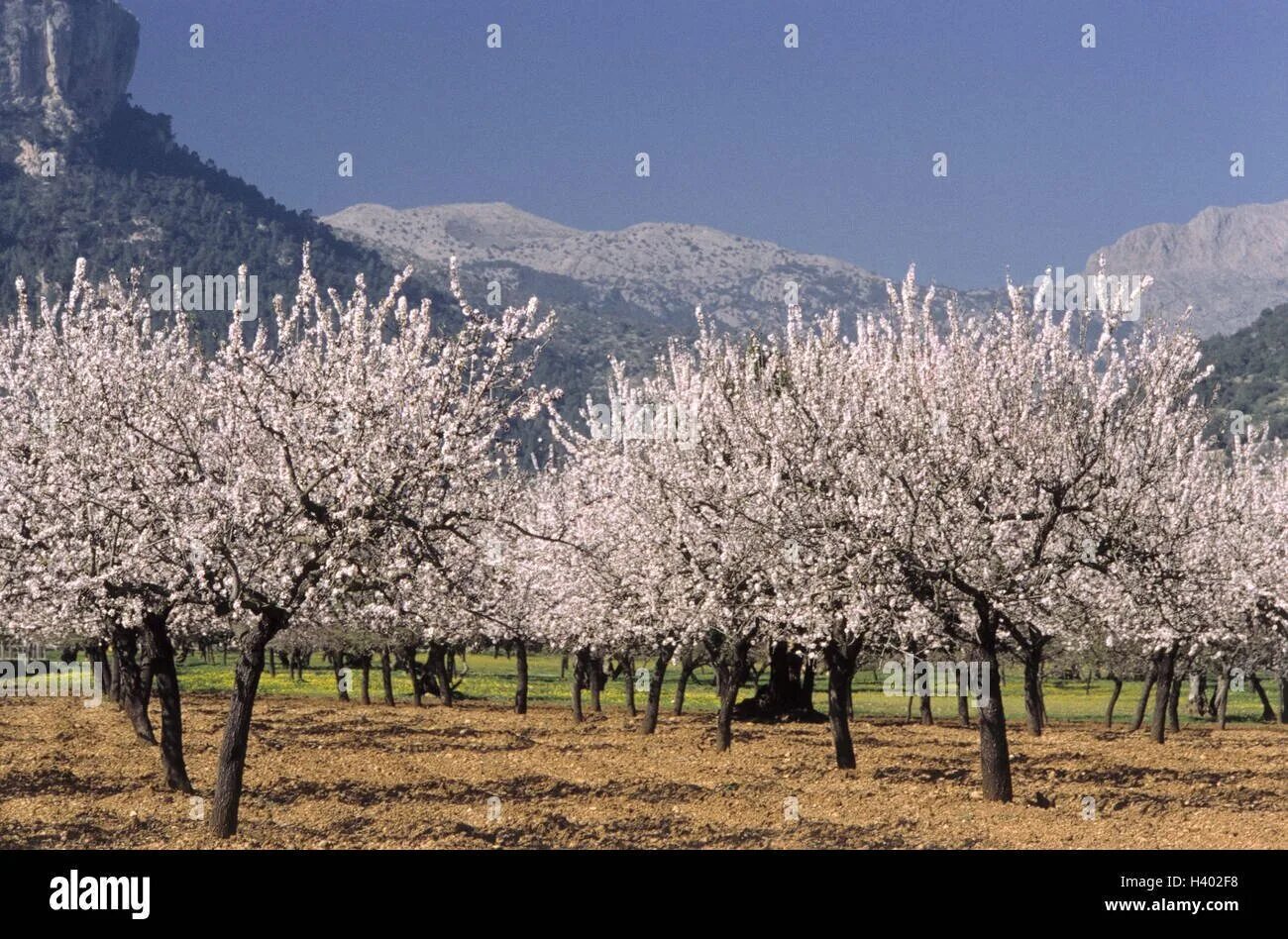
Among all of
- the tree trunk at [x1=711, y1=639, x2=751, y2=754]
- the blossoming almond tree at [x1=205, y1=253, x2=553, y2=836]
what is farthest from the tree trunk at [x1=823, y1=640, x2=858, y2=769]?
the blossoming almond tree at [x1=205, y1=253, x2=553, y2=836]

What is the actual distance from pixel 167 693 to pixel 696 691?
204ft

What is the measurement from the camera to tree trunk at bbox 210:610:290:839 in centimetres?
1811

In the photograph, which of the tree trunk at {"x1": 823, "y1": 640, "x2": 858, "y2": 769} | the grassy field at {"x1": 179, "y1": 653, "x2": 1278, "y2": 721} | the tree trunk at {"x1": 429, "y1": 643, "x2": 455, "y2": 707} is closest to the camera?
the tree trunk at {"x1": 823, "y1": 640, "x2": 858, "y2": 769}

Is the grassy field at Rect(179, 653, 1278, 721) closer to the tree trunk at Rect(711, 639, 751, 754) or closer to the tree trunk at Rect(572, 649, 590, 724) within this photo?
the tree trunk at Rect(572, 649, 590, 724)

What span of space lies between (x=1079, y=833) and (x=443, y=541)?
10676mm

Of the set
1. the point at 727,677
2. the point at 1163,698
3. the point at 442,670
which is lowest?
the point at 1163,698

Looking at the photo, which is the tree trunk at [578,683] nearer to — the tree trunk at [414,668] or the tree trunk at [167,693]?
the tree trunk at [414,668]

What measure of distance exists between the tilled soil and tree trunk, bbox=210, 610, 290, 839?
330mm

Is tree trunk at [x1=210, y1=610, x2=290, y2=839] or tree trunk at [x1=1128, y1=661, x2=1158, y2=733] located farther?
tree trunk at [x1=1128, y1=661, x2=1158, y2=733]

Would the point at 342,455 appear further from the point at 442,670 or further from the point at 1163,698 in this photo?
the point at 442,670

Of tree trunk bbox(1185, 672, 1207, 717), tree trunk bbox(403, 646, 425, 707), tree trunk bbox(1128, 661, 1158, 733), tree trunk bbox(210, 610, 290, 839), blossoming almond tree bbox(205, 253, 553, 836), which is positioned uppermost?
blossoming almond tree bbox(205, 253, 553, 836)

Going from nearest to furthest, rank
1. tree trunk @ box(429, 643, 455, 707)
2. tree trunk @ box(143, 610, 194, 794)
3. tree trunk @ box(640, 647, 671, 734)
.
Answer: tree trunk @ box(143, 610, 194, 794) → tree trunk @ box(640, 647, 671, 734) → tree trunk @ box(429, 643, 455, 707)

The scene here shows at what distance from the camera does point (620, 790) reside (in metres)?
26.0

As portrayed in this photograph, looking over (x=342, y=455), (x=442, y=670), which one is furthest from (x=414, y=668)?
(x=342, y=455)
